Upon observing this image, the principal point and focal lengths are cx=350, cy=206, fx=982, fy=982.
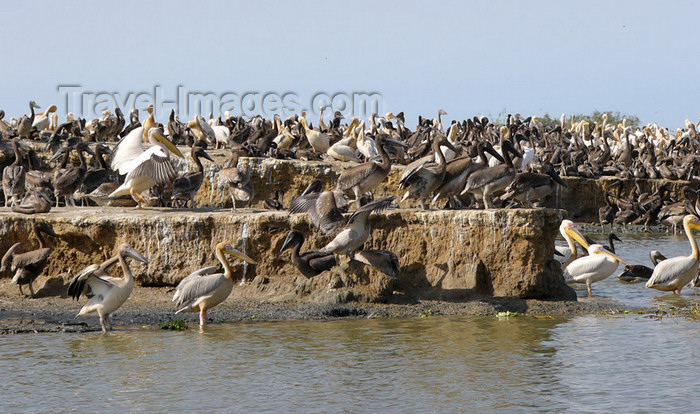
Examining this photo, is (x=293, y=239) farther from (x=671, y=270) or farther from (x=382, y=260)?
(x=671, y=270)

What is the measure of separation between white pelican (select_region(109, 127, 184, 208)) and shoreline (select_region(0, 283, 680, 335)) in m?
2.20

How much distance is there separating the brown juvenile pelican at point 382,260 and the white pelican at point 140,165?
363cm

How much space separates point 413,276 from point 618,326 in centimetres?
264

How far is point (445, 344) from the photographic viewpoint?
1034 centimetres

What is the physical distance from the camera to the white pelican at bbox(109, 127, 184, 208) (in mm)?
14125

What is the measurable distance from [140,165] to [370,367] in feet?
20.1

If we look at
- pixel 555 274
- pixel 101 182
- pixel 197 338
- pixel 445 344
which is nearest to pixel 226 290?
pixel 197 338

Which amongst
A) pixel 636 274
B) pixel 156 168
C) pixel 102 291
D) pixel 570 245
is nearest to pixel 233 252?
pixel 102 291

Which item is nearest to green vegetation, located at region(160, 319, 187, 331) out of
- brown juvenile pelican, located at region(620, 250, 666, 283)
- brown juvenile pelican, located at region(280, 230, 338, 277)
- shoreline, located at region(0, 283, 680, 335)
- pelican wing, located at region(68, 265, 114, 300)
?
shoreline, located at region(0, 283, 680, 335)

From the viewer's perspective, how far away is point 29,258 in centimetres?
1277

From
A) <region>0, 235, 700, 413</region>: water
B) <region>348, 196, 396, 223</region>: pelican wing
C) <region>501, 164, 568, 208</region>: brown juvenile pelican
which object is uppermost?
<region>501, 164, 568, 208</region>: brown juvenile pelican

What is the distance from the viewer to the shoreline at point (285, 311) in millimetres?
11641

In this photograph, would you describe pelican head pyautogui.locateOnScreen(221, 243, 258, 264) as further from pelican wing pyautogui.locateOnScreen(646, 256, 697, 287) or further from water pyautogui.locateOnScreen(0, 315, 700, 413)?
pelican wing pyautogui.locateOnScreen(646, 256, 697, 287)

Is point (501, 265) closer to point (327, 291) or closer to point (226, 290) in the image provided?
point (327, 291)
